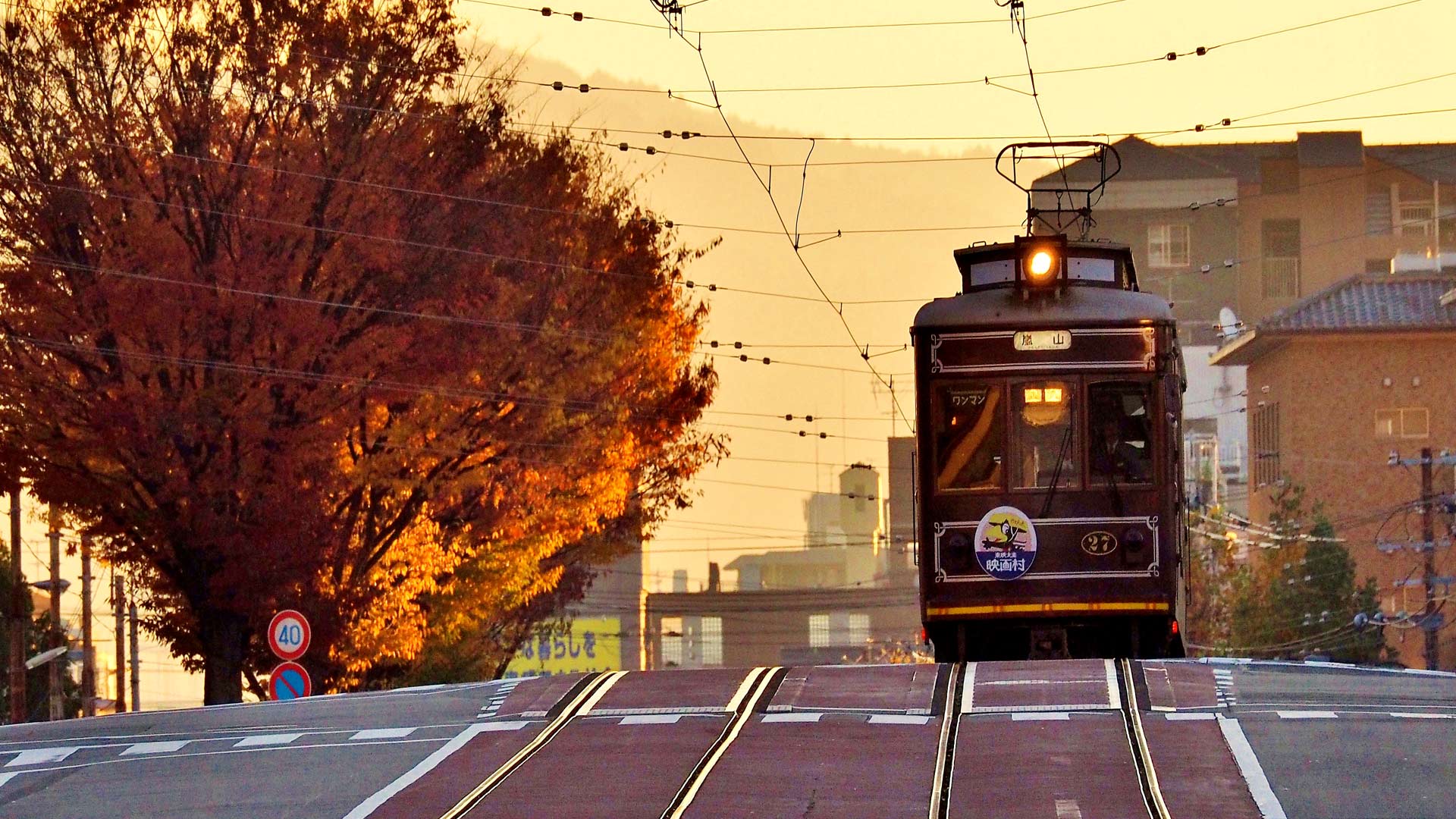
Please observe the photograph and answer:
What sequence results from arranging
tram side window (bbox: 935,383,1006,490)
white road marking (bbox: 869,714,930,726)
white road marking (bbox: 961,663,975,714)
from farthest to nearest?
tram side window (bbox: 935,383,1006,490), white road marking (bbox: 961,663,975,714), white road marking (bbox: 869,714,930,726)

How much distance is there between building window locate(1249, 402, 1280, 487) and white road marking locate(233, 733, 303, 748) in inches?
2227

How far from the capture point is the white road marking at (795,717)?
14516 millimetres

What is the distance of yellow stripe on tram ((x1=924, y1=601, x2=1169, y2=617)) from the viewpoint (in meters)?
18.2

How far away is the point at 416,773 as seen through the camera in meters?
12.9

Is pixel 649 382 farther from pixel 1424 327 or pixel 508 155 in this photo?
pixel 1424 327

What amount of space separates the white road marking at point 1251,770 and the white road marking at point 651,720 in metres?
3.55

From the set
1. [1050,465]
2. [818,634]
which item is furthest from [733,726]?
[818,634]

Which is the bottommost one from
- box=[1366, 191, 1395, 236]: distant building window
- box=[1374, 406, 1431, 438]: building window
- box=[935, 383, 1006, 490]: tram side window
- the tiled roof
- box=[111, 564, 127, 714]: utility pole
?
box=[111, 564, 127, 714]: utility pole

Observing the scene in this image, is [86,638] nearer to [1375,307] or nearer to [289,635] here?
[289,635]

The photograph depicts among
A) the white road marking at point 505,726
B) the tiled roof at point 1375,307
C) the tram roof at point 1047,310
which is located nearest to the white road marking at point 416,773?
the white road marking at point 505,726

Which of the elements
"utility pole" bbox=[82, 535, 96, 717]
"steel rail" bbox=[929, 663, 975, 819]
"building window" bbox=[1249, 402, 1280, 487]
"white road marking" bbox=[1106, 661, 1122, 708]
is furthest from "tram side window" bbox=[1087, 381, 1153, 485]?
"building window" bbox=[1249, 402, 1280, 487]

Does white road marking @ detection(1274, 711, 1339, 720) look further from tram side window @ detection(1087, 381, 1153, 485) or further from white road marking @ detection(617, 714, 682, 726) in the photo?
tram side window @ detection(1087, 381, 1153, 485)

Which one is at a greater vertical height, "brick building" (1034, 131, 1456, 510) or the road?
"brick building" (1034, 131, 1456, 510)

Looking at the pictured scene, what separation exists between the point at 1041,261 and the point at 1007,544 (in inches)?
95.3
